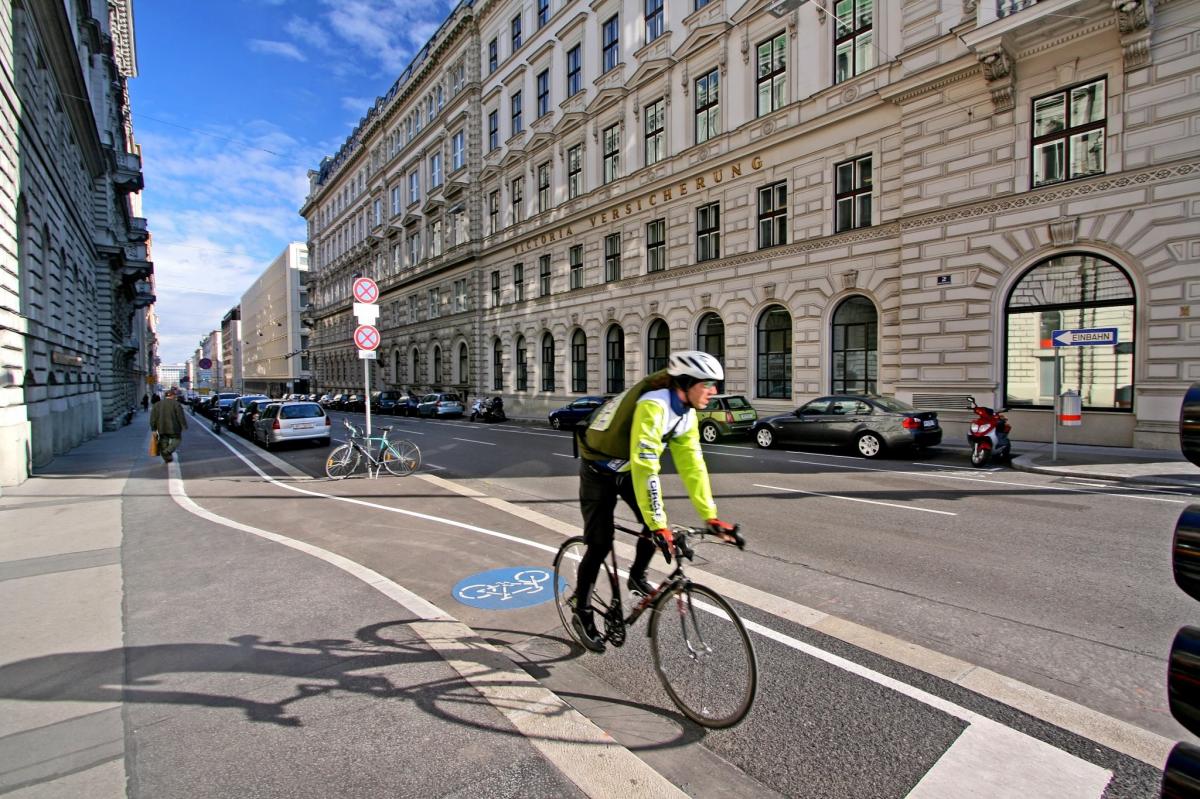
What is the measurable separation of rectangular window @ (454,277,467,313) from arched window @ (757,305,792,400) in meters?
25.9

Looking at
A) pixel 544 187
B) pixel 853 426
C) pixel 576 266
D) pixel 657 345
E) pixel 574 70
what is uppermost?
pixel 574 70

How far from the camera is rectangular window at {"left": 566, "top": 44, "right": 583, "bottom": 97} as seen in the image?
1230 inches

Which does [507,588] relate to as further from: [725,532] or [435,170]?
[435,170]

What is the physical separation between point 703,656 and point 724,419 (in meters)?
15.4

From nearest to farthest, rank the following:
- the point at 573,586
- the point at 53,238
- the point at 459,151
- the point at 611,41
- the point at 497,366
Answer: the point at 573,586, the point at 53,238, the point at 611,41, the point at 497,366, the point at 459,151

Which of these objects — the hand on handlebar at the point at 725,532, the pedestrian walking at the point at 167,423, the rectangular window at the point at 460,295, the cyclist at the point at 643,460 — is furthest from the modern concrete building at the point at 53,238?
the rectangular window at the point at 460,295

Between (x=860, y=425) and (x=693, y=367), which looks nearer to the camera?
(x=693, y=367)

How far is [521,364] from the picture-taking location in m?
37.1

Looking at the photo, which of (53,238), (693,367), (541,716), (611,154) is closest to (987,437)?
(693,367)

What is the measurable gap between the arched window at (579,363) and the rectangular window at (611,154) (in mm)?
7868

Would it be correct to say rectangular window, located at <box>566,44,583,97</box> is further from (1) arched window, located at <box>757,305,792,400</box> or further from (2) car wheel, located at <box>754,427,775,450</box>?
(2) car wheel, located at <box>754,427,775,450</box>

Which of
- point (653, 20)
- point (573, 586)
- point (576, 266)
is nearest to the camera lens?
point (573, 586)

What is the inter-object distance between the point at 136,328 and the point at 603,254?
54.4 meters

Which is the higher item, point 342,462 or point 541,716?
point 342,462
